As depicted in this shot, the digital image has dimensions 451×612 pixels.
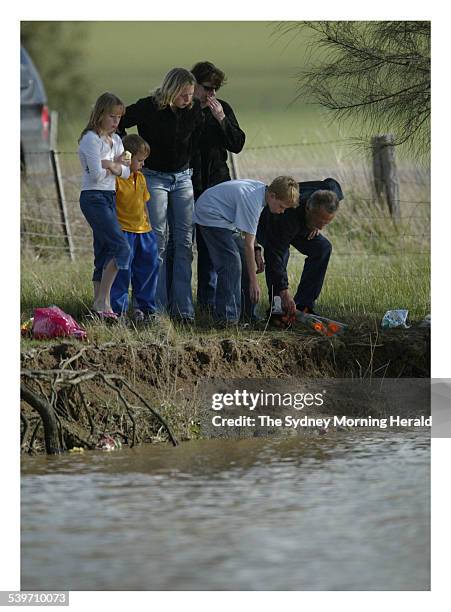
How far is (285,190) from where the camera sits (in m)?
10.1

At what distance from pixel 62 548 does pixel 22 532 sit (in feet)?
1.46

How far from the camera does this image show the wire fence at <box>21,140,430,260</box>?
15234mm

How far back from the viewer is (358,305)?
12070mm

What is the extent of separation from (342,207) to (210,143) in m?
5.27

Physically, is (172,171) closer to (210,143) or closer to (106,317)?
(210,143)

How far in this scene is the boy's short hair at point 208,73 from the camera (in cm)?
1023

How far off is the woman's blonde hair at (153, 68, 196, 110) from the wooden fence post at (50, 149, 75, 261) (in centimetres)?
513

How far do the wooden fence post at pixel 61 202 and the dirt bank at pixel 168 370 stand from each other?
4.90 meters

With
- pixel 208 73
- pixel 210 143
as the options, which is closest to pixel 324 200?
pixel 210 143

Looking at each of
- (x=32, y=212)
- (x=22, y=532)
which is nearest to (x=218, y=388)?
(x=22, y=532)

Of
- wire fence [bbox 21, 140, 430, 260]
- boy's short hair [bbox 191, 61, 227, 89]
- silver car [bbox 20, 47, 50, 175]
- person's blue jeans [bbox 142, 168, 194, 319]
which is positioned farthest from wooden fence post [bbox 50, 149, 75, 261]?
boy's short hair [bbox 191, 61, 227, 89]

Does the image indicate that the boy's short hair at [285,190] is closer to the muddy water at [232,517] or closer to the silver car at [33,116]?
the muddy water at [232,517]

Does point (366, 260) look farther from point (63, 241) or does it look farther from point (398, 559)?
point (398, 559)

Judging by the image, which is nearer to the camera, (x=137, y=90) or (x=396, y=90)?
(x=396, y=90)
